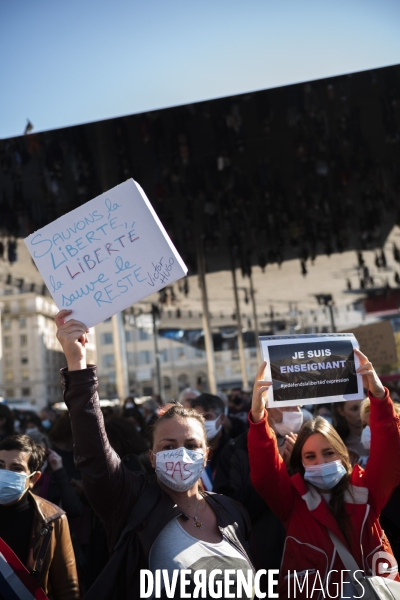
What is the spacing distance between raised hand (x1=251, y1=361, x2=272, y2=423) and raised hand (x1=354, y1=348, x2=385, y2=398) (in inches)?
18.9

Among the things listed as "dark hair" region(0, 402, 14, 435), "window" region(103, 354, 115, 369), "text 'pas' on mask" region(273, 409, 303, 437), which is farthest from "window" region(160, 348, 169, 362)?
"text 'pas' on mask" region(273, 409, 303, 437)

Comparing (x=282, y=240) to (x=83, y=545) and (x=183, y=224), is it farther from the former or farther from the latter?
(x=83, y=545)

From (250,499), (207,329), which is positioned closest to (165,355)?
(207,329)

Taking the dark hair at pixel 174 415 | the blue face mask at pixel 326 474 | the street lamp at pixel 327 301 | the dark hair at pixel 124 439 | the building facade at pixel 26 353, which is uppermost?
the building facade at pixel 26 353

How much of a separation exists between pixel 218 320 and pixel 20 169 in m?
19.2

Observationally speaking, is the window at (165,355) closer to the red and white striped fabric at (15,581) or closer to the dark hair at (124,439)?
the dark hair at (124,439)

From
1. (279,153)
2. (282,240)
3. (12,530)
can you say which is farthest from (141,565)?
(282,240)

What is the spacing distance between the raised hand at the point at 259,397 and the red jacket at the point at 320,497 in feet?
0.13

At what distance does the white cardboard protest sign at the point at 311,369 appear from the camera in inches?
132

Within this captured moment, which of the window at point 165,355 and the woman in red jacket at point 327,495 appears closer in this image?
the woman in red jacket at point 327,495

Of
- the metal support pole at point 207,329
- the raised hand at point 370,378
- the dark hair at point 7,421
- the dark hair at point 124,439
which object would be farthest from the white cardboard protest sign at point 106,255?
the metal support pole at point 207,329

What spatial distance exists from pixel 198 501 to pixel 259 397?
25.5 inches

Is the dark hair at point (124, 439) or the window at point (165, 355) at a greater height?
the window at point (165, 355)

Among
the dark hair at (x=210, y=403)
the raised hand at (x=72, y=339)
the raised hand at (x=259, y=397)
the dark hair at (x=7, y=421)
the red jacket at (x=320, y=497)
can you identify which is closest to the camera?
the raised hand at (x=72, y=339)
